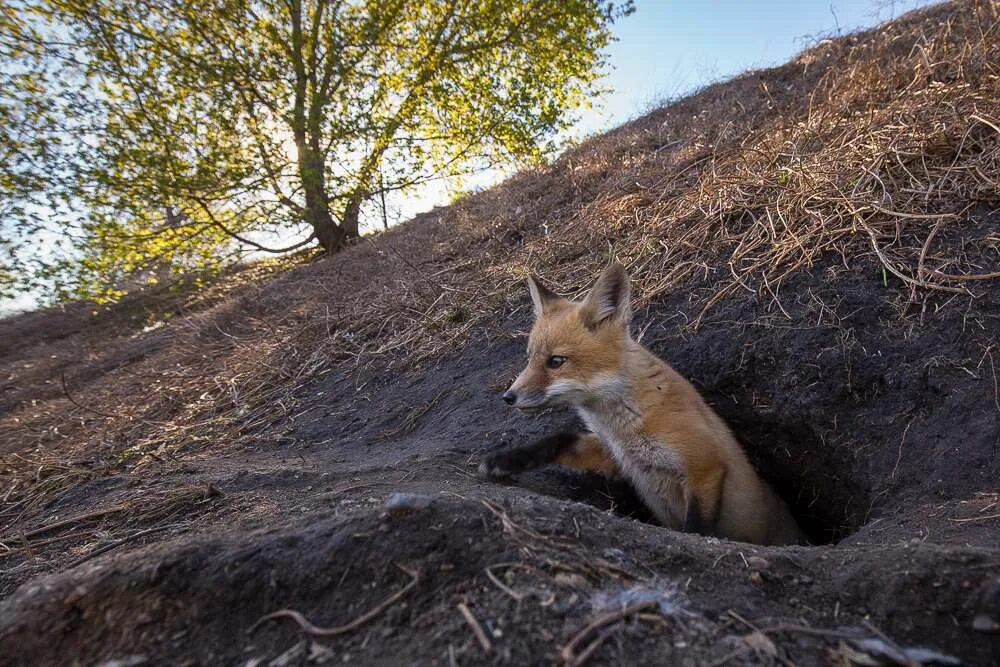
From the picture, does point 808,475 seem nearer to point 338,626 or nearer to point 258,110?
point 338,626

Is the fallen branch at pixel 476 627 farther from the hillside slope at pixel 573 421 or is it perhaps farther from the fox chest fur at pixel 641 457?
the fox chest fur at pixel 641 457

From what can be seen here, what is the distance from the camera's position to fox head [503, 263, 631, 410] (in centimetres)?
336

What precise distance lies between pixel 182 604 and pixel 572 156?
1015 cm

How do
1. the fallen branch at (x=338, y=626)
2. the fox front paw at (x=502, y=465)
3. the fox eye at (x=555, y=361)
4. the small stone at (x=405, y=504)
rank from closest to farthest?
1. the fallen branch at (x=338, y=626)
2. the small stone at (x=405, y=504)
3. the fox front paw at (x=502, y=465)
4. the fox eye at (x=555, y=361)

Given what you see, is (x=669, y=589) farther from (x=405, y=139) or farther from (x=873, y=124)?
(x=405, y=139)

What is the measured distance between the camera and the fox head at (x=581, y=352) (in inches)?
132

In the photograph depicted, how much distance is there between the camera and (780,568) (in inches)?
76.6

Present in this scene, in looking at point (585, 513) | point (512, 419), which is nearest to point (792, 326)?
point (512, 419)

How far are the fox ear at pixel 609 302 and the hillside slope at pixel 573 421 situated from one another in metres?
0.91

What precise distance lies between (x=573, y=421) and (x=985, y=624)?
113 inches

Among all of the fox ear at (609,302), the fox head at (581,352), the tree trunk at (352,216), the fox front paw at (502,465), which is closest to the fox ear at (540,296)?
the fox head at (581,352)

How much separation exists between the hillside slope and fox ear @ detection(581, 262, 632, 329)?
912mm

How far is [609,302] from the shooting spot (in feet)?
11.8

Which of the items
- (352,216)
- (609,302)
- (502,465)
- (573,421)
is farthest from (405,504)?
(352,216)
